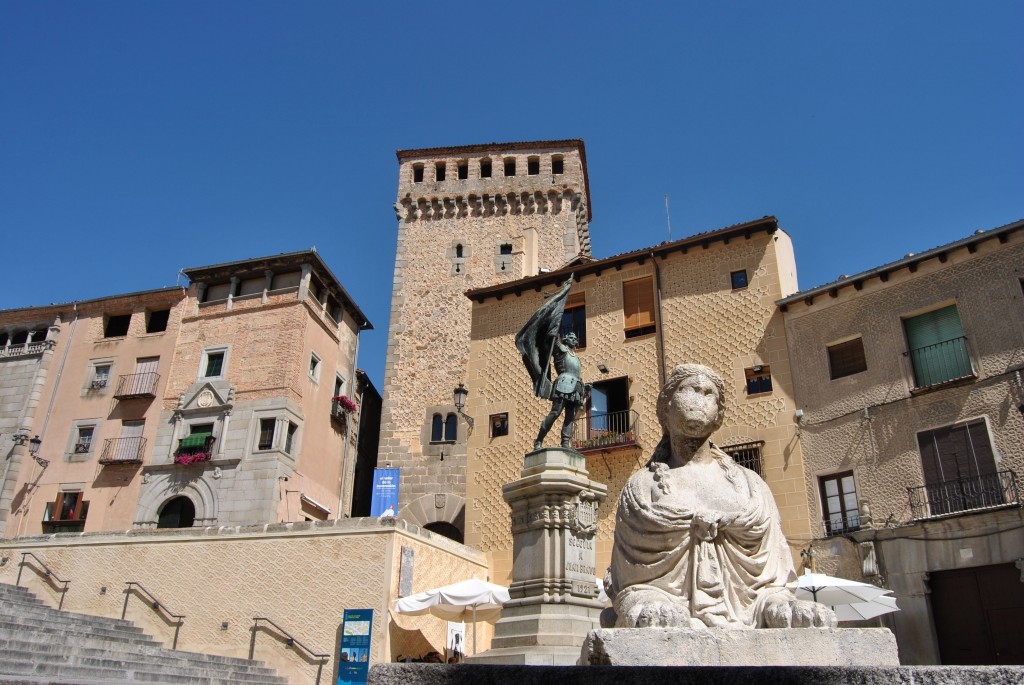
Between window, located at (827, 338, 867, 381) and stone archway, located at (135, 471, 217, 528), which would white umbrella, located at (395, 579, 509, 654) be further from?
stone archway, located at (135, 471, 217, 528)

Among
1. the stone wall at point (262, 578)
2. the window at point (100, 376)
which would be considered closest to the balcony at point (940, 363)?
the stone wall at point (262, 578)

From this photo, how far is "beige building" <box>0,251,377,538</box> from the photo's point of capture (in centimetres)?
2617

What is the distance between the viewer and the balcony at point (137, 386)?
2800cm

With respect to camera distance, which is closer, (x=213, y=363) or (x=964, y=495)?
(x=964, y=495)

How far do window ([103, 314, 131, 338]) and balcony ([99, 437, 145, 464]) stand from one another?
5.06m

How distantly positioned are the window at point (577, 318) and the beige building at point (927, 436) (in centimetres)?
607

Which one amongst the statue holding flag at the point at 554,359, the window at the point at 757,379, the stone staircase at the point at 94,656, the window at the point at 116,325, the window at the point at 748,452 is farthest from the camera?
the window at the point at 116,325

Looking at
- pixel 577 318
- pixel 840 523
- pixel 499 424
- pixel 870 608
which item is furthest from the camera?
pixel 577 318

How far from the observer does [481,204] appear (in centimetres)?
3425

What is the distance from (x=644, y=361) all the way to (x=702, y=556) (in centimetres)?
1819

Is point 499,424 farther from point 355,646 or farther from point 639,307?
point 355,646

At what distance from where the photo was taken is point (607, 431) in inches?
824

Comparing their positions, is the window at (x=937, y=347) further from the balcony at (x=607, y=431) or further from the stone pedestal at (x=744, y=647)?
the stone pedestal at (x=744, y=647)

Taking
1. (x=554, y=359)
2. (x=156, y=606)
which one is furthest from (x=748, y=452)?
(x=156, y=606)
